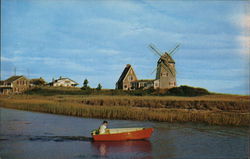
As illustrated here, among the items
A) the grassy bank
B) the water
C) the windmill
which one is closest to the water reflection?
the water

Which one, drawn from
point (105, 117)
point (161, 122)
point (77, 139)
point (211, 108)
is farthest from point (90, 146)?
point (211, 108)

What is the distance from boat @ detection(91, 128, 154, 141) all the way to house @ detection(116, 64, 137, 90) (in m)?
43.5

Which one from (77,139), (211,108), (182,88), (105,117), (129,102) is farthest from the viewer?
(182,88)

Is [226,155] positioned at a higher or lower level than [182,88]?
lower

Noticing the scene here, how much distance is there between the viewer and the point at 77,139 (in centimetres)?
1855

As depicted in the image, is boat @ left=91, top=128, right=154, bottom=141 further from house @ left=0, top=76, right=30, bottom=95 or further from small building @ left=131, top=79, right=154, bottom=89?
house @ left=0, top=76, right=30, bottom=95

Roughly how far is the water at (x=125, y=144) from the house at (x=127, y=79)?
1496 inches

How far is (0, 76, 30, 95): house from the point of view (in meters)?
72.2

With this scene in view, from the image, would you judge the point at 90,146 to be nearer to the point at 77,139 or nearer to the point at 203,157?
the point at 77,139

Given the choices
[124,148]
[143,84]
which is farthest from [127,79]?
[124,148]

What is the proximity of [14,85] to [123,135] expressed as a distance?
61.1 m

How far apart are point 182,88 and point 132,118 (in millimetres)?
26033

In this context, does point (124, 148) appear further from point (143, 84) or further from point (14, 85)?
point (14, 85)

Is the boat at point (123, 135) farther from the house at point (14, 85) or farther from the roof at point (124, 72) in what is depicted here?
the house at point (14, 85)
